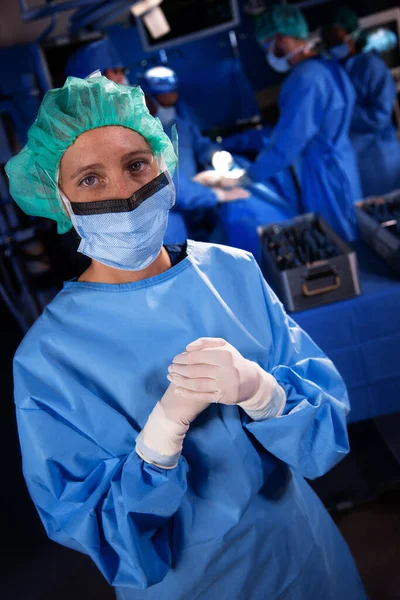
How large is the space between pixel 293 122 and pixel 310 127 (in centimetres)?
12

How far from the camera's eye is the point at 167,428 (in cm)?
110

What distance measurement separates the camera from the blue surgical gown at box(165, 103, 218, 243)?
9.36 feet

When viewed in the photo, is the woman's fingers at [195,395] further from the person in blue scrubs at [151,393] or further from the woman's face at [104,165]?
the woman's face at [104,165]

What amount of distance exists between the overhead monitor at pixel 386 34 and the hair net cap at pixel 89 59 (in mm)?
2471

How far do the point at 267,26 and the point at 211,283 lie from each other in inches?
106

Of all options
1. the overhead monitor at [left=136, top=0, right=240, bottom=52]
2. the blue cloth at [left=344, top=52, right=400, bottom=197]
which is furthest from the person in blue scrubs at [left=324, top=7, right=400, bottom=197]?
the overhead monitor at [left=136, top=0, right=240, bottom=52]

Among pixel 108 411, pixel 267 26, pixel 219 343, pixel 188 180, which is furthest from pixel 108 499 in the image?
pixel 267 26

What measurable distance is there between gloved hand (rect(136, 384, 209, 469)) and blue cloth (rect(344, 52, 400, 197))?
12.3 ft

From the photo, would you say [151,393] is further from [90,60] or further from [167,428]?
[90,60]

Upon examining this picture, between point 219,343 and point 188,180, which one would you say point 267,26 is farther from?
point 219,343

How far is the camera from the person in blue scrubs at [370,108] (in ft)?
13.8

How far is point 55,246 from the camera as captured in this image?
4.43 metres

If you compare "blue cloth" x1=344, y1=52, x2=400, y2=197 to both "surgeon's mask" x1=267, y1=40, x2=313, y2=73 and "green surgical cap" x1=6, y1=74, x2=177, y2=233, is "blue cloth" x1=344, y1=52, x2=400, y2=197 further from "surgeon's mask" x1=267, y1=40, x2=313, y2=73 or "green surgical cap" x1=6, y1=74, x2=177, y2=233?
"green surgical cap" x1=6, y1=74, x2=177, y2=233

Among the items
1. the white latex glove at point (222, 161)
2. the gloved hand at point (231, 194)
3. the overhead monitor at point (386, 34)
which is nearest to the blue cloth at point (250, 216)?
the gloved hand at point (231, 194)
